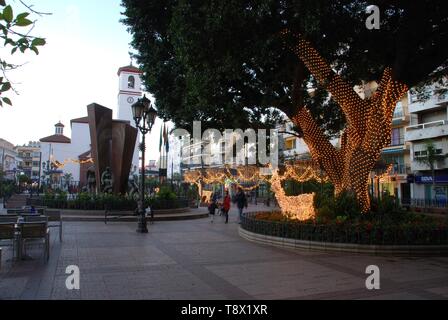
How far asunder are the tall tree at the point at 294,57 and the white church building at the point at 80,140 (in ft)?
206

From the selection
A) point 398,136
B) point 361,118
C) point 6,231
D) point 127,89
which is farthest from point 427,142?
point 127,89

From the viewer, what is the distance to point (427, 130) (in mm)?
37156

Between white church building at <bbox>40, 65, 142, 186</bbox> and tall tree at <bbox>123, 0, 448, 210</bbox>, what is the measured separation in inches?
2473

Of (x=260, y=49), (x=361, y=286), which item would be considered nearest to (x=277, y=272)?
(x=361, y=286)

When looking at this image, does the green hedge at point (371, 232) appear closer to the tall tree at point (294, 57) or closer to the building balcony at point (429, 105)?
the tall tree at point (294, 57)

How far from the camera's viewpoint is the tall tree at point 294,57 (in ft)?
35.5

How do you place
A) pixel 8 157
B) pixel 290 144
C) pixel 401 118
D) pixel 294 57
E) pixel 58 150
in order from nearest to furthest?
pixel 294 57, pixel 401 118, pixel 290 144, pixel 58 150, pixel 8 157

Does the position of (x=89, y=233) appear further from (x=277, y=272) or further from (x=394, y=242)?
(x=394, y=242)

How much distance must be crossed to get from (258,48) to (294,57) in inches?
101

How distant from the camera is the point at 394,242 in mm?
9789

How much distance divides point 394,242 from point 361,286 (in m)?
3.70

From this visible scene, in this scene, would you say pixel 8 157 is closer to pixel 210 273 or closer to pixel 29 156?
pixel 29 156

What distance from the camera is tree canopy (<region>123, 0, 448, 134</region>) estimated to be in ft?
35.0

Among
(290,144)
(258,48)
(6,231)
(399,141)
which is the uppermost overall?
(290,144)
